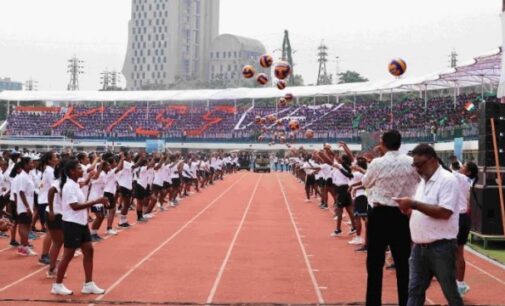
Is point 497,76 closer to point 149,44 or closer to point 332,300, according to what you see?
point 332,300

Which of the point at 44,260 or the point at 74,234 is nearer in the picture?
the point at 74,234

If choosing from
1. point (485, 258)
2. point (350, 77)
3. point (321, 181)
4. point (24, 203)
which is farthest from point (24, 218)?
point (350, 77)

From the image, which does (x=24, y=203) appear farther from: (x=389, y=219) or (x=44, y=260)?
(x=389, y=219)

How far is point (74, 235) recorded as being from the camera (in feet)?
26.5

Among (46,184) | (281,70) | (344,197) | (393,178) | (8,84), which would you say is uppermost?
(8,84)

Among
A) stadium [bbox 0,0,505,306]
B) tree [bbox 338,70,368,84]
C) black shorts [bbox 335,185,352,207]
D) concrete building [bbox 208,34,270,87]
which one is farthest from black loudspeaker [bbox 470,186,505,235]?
concrete building [bbox 208,34,270,87]

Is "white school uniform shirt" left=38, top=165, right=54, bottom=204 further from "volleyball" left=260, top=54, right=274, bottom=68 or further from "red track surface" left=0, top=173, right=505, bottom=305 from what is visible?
"volleyball" left=260, top=54, right=274, bottom=68

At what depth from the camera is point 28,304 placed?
769 centimetres

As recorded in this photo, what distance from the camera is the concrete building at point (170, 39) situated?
488ft

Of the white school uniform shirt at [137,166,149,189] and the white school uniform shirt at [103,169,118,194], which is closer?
the white school uniform shirt at [103,169,118,194]

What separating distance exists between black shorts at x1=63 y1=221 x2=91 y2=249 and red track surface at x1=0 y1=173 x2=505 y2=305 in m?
0.62

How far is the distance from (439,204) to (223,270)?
5.29 metres

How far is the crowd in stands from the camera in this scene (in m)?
59.1

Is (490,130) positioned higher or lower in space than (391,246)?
higher
